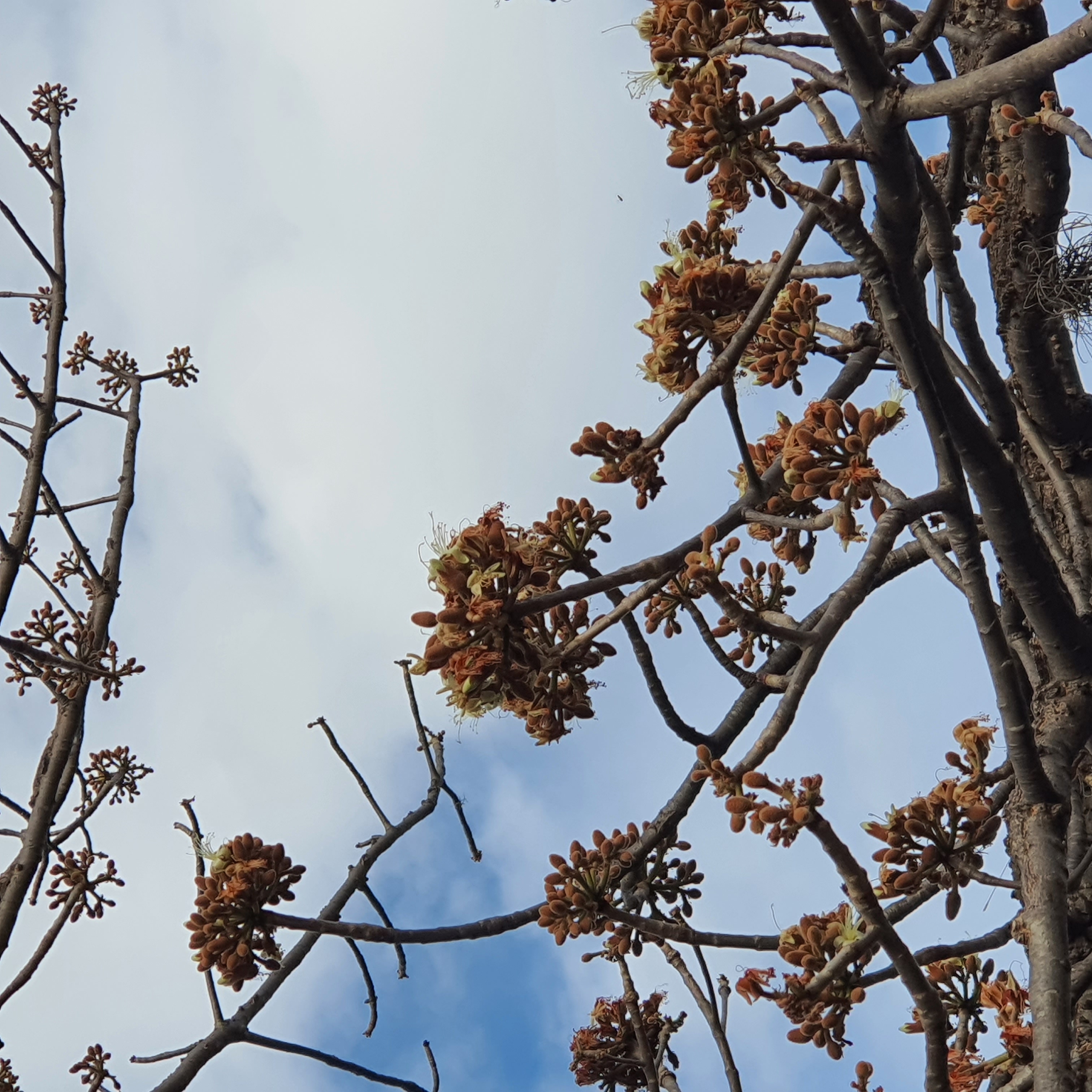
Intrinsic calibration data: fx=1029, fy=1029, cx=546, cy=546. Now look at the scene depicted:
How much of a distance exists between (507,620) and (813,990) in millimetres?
1076

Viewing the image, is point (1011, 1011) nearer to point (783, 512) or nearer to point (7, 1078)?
point (783, 512)

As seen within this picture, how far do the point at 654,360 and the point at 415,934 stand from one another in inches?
67.1

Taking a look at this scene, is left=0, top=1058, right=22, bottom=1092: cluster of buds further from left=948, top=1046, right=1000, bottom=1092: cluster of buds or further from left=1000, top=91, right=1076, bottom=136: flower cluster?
left=1000, top=91, right=1076, bottom=136: flower cluster

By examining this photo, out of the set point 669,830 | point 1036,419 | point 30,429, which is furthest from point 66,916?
point 1036,419

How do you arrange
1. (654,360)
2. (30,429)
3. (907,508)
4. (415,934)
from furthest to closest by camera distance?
1. (30,429)
2. (654,360)
3. (415,934)
4. (907,508)

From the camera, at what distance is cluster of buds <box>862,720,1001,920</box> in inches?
93.4

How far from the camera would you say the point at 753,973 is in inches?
95.0

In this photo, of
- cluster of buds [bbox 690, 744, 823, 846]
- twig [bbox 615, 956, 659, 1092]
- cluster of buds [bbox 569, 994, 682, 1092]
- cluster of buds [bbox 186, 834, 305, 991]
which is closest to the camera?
cluster of buds [bbox 690, 744, 823, 846]

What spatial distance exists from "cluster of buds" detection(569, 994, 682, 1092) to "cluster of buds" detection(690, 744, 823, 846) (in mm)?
2693

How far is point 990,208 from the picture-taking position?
4.87 metres

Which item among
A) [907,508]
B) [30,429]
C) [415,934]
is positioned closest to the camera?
[907,508]

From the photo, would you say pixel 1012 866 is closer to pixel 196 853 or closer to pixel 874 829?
pixel 874 829

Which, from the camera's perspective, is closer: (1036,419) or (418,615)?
(418,615)

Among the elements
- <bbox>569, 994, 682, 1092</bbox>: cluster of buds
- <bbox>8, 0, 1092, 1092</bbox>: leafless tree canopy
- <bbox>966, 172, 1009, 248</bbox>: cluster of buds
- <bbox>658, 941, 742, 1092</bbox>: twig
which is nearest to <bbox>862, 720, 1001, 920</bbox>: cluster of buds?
<bbox>8, 0, 1092, 1092</bbox>: leafless tree canopy
